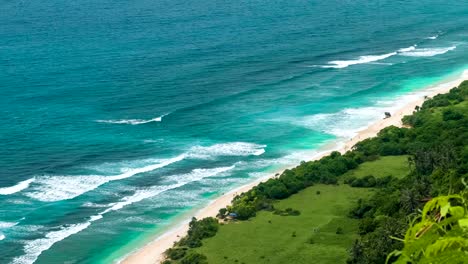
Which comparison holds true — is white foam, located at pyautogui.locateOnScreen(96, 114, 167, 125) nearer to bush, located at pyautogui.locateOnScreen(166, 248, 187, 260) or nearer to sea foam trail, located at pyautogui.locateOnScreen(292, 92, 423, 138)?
sea foam trail, located at pyautogui.locateOnScreen(292, 92, 423, 138)

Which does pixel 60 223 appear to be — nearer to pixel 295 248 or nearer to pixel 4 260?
pixel 4 260

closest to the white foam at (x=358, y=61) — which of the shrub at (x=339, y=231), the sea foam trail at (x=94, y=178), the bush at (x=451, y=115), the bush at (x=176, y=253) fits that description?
the bush at (x=451, y=115)

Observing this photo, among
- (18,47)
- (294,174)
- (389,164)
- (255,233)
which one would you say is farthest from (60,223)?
(18,47)

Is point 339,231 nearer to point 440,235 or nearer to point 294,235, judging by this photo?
point 294,235

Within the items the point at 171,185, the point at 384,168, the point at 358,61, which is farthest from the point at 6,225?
the point at 358,61

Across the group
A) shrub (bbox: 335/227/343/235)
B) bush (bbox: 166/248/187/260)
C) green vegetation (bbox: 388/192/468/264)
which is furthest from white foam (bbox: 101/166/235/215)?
green vegetation (bbox: 388/192/468/264)
